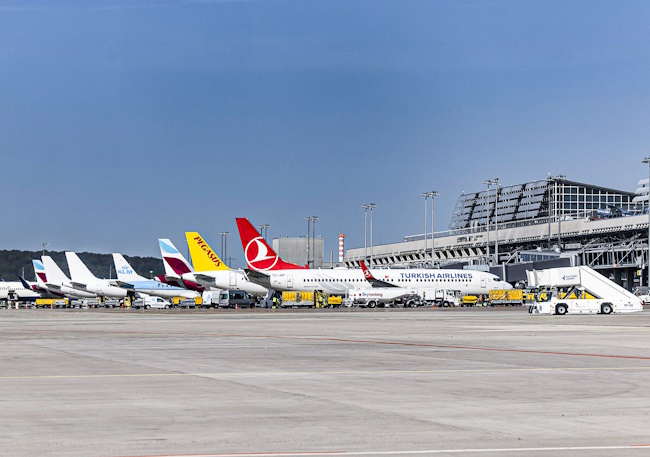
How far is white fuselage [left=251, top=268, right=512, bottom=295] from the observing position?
106875mm

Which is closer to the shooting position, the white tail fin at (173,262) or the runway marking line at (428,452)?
the runway marking line at (428,452)

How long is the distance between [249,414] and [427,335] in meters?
25.1

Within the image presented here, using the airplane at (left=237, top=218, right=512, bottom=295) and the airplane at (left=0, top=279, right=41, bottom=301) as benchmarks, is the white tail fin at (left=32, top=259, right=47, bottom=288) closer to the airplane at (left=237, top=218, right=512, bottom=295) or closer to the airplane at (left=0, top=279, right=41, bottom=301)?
the airplane at (left=0, top=279, right=41, bottom=301)

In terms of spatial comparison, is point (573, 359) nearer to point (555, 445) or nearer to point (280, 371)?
point (280, 371)

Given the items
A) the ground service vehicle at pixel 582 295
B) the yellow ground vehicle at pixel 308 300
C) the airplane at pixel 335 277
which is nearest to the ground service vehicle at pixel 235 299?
the yellow ground vehicle at pixel 308 300

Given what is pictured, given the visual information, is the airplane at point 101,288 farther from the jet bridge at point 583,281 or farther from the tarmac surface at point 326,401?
the tarmac surface at point 326,401

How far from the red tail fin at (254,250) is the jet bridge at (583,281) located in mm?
45674

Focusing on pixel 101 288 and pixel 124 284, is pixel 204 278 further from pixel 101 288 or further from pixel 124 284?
pixel 101 288

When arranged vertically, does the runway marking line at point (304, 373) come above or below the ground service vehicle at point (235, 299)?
below

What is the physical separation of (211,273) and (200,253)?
5542mm

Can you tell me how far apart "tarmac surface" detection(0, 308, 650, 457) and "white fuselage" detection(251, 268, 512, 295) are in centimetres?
7650

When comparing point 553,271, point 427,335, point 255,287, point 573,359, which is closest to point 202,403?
point 573,359

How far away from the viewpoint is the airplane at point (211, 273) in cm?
11019

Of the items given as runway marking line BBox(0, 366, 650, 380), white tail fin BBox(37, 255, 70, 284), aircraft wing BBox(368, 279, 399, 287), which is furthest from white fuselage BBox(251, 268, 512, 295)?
runway marking line BBox(0, 366, 650, 380)
